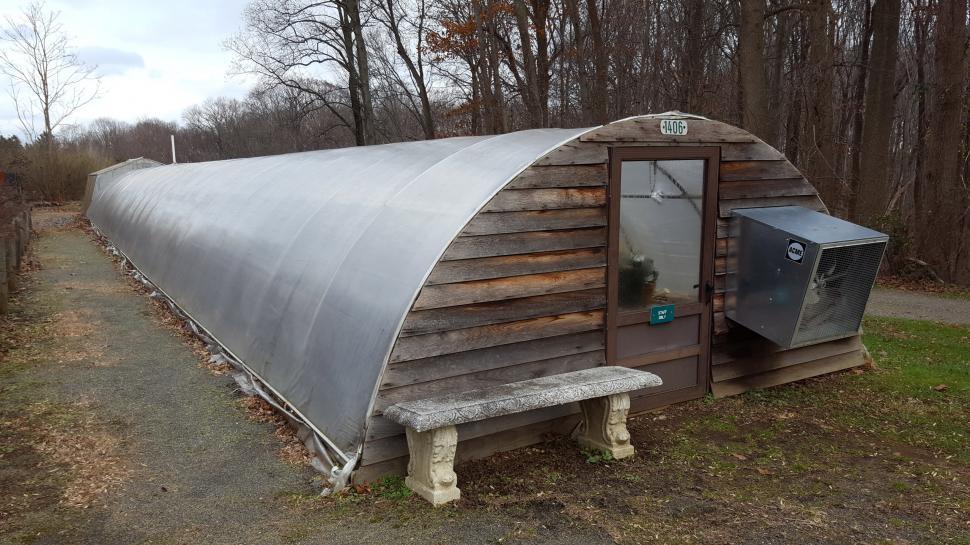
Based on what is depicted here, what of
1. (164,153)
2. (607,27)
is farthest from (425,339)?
(164,153)

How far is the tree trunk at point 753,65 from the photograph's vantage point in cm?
1434

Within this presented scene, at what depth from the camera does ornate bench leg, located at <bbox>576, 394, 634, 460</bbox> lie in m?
5.33

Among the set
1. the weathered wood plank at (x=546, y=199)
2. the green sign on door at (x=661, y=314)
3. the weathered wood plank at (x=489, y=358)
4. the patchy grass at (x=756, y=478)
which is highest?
the weathered wood plank at (x=546, y=199)

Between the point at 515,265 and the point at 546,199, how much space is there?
58cm

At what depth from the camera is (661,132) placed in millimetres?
6074

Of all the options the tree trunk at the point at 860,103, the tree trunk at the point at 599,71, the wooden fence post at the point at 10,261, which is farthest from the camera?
the tree trunk at the point at 860,103

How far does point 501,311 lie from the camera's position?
5.36 m

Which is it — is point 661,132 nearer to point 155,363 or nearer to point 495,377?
point 495,377

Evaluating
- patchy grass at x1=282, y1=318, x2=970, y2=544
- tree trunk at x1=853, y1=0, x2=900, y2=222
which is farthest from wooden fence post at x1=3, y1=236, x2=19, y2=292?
tree trunk at x1=853, y1=0, x2=900, y2=222

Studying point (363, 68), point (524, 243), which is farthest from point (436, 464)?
point (363, 68)

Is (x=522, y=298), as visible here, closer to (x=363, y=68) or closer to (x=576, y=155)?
(x=576, y=155)

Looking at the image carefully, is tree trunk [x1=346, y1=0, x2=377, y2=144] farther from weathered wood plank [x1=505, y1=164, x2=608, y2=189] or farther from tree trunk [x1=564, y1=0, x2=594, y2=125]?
weathered wood plank [x1=505, y1=164, x2=608, y2=189]

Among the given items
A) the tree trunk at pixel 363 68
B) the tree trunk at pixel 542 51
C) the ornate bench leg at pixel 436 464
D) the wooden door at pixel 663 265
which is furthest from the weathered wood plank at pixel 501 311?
the tree trunk at pixel 363 68

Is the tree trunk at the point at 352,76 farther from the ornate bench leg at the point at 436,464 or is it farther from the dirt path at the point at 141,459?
the ornate bench leg at the point at 436,464
